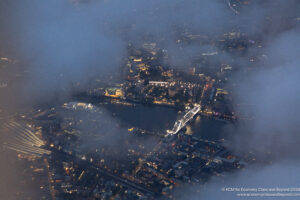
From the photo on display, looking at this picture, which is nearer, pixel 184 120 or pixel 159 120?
pixel 184 120

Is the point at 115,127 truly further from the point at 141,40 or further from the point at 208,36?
the point at 208,36

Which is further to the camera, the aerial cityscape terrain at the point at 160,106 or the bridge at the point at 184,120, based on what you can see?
the bridge at the point at 184,120

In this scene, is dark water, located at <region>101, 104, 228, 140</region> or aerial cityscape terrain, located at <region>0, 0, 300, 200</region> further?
dark water, located at <region>101, 104, 228, 140</region>

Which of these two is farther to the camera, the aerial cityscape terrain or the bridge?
the bridge
